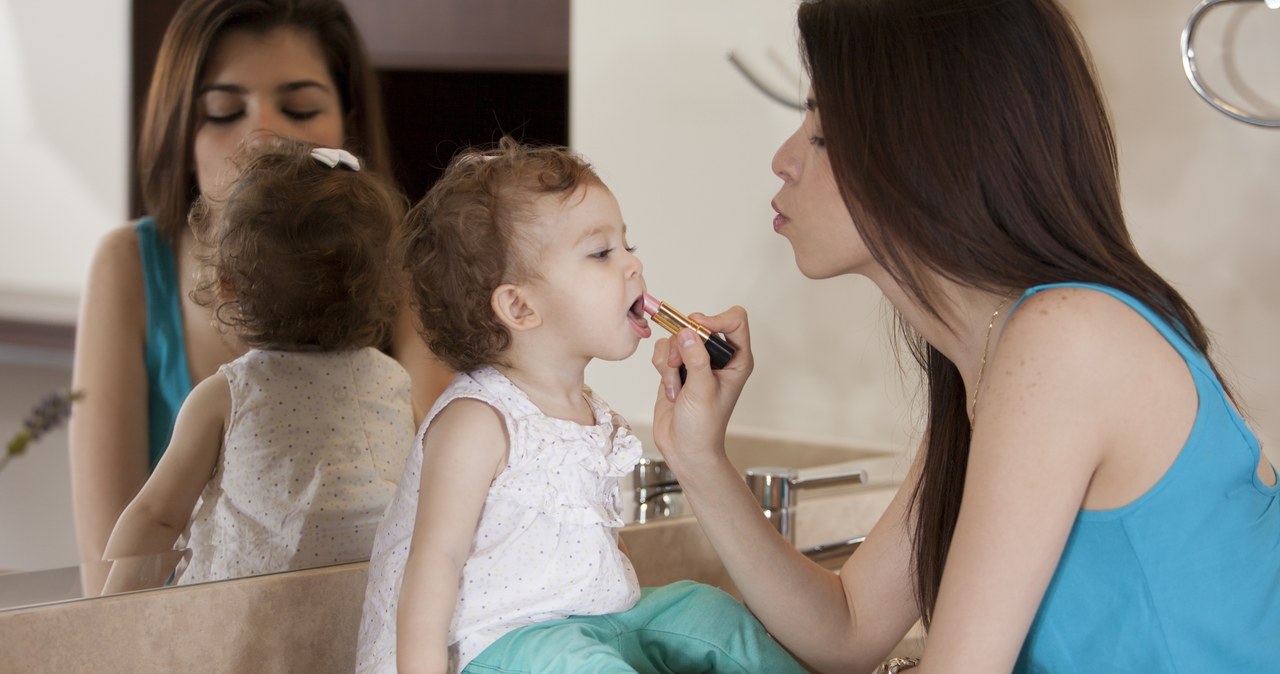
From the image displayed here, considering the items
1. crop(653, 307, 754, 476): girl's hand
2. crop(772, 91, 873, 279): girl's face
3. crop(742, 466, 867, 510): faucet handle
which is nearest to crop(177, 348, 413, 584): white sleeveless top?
crop(653, 307, 754, 476): girl's hand

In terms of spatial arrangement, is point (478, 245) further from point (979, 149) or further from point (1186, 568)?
point (1186, 568)

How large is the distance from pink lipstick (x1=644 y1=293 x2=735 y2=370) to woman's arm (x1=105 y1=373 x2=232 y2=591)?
0.35 meters

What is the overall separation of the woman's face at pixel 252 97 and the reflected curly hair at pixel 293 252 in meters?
0.01

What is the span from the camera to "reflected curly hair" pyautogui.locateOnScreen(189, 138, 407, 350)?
986 millimetres

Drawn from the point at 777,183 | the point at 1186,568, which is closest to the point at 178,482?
the point at 1186,568

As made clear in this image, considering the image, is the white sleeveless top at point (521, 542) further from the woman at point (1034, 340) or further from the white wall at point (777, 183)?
the white wall at point (777, 183)

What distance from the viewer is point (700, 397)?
1.03 m

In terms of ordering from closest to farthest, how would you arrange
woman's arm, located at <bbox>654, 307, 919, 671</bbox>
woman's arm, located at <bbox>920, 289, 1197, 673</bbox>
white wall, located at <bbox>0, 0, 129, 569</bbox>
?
woman's arm, located at <bbox>920, 289, 1197, 673</bbox> < white wall, located at <bbox>0, 0, 129, 569</bbox> < woman's arm, located at <bbox>654, 307, 919, 671</bbox>

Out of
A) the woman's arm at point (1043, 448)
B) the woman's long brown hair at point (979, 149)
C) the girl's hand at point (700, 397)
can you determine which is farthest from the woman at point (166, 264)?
the woman's arm at point (1043, 448)

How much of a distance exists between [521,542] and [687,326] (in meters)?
0.22

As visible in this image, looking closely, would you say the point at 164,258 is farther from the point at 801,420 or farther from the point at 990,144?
the point at 801,420

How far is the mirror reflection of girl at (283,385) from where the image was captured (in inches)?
38.9

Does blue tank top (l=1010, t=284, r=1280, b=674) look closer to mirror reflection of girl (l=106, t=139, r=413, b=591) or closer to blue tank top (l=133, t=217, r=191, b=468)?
mirror reflection of girl (l=106, t=139, r=413, b=591)

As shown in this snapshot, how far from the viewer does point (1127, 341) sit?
84cm
